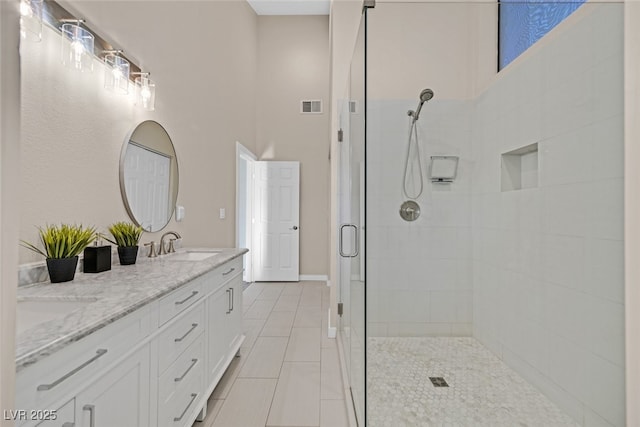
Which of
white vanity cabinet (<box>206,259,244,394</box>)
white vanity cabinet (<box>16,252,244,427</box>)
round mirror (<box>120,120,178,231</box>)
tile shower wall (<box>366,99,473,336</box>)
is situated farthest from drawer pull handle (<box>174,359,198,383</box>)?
tile shower wall (<box>366,99,473,336</box>)

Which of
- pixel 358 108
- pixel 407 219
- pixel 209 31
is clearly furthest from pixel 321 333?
pixel 209 31

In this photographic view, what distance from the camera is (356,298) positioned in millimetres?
2059

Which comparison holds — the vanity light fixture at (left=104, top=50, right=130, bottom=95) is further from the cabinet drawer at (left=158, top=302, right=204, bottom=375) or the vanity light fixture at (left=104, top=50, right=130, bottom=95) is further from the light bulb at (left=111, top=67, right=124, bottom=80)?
the cabinet drawer at (left=158, top=302, right=204, bottom=375)

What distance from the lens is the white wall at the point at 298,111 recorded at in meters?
5.72

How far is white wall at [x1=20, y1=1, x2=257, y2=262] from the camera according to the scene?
4.71ft

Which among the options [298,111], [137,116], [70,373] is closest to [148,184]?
[137,116]

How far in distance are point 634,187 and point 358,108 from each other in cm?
145

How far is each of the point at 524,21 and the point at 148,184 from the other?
9.15ft

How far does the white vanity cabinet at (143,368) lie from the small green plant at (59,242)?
485 millimetres

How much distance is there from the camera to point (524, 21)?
215 centimetres

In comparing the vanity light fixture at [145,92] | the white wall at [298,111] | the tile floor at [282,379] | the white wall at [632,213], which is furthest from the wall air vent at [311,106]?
the white wall at [632,213]

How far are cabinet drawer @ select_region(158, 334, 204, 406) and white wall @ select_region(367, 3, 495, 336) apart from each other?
120 centimetres

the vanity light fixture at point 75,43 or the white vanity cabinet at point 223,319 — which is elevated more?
the vanity light fixture at point 75,43

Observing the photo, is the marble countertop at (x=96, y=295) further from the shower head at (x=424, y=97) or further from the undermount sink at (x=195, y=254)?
the shower head at (x=424, y=97)
